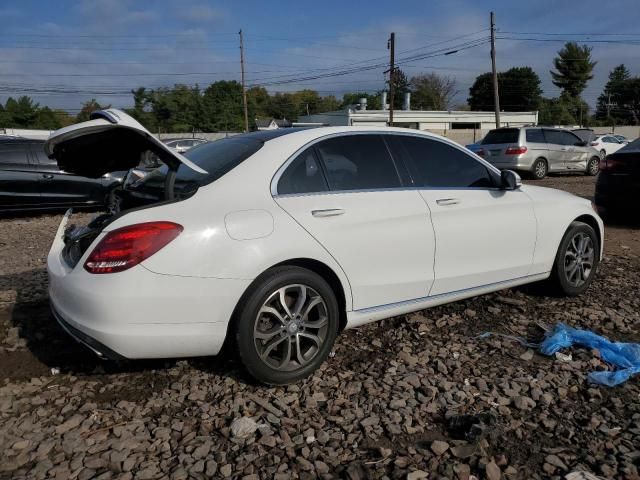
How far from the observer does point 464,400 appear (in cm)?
300

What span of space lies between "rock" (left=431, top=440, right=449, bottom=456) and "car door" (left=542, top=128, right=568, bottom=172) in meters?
15.7

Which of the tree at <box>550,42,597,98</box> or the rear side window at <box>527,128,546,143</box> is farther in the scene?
the tree at <box>550,42,597,98</box>

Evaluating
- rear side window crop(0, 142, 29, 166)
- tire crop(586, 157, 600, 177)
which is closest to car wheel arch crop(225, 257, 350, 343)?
rear side window crop(0, 142, 29, 166)

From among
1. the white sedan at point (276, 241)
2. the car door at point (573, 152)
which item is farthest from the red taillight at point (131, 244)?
the car door at point (573, 152)

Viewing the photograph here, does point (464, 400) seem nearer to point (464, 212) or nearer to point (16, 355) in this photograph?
point (464, 212)

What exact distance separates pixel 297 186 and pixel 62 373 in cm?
186

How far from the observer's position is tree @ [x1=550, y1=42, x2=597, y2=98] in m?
84.0

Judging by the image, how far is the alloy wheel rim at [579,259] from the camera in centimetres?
466

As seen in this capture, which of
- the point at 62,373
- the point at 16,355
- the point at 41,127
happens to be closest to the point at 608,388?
the point at 62,373

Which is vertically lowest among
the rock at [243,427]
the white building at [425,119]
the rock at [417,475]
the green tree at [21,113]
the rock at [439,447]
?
the rock at [417,475]

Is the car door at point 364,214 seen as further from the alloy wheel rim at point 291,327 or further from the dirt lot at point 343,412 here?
the dirt lot at point 343,412

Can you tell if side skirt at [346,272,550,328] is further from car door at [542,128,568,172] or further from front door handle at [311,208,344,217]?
car door at [542,128,568,172]

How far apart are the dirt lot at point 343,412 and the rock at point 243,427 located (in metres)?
0.01

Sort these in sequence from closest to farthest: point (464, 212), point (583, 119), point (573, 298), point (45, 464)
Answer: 1. point (45, 464)
2. point (464, 212)
3. point (573, 298)
4. point (583, 119)
